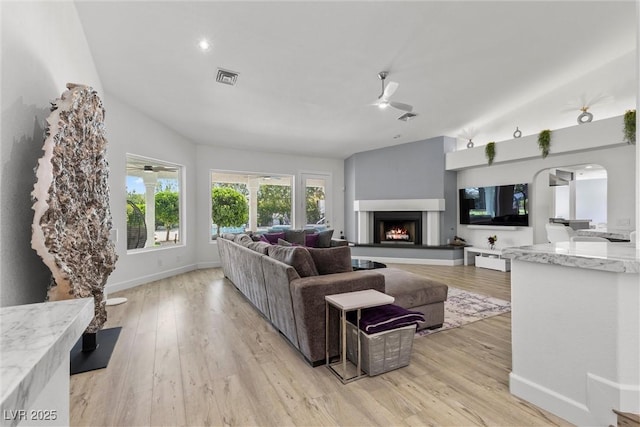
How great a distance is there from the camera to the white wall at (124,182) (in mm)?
4148

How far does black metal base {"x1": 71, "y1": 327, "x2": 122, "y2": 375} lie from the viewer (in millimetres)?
2205

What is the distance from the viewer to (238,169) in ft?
21.5

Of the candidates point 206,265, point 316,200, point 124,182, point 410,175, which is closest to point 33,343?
point 124,182

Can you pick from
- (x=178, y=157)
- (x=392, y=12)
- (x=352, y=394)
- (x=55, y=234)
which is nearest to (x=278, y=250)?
(x=352, y=394)

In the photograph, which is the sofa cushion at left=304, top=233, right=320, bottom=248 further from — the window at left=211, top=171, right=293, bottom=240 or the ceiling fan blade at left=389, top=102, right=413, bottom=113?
the ceiling fan blade at left=389, top=102, right=413, bottom=113

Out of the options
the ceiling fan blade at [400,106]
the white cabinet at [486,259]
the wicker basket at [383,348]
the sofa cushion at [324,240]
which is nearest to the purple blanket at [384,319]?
the wicker basket at [383,348]

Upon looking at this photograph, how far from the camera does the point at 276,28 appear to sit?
2.73 m

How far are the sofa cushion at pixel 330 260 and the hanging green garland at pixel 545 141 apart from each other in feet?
13.9

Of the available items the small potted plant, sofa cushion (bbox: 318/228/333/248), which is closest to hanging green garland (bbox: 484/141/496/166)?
the small potted plant

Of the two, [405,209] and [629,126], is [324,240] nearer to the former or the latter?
[405,209]

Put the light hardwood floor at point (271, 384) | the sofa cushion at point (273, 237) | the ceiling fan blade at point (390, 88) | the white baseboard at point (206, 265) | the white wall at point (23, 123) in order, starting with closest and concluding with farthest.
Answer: the white wall at point (23, 123), the light hardwood floor at point (271, 384), the ceiling fan blade at point (390, 88), the sofa cushion at point (273, 237), the white baseboard at point (206, 265)

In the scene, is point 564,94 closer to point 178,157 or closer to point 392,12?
point 392,12

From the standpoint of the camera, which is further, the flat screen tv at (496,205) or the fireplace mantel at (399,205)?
the fireplace mantel at (399,205)

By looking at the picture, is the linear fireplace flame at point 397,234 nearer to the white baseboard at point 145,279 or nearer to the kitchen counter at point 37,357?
the white baseboard at point 145,279
